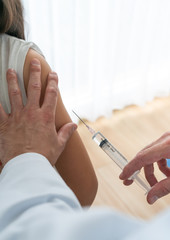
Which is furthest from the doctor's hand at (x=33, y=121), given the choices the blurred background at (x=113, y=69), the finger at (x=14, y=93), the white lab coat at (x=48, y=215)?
the blurred background at (x=113, y=69)

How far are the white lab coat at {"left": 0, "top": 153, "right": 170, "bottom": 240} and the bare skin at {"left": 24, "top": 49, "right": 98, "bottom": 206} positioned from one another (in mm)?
291

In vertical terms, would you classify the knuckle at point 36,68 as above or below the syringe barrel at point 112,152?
above

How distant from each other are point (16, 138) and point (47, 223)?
1.78 feet

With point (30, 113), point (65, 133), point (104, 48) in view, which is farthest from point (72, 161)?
point (104, 48)

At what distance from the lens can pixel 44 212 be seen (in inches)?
17.1

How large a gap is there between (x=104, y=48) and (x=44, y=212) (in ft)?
6.04

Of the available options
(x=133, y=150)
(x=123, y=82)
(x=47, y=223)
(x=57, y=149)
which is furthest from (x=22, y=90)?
(x=123, y=82)

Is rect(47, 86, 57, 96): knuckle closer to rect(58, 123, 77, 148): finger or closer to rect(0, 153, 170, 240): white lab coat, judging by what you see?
rect(58, 123, 77, 148): finger

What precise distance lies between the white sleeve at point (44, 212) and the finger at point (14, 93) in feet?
0.80

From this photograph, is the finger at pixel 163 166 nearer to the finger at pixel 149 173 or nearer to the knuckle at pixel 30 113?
the finger at pixel 149 173

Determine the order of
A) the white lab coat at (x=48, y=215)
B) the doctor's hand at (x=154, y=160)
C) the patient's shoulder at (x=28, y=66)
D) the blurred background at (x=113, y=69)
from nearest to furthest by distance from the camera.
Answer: the white lab coat at (x=48, y=215), the doctor's hand at (x=154, y=160), the patient's shoulder at (x=28, y=66), the blurred background at (x=113, y=69)

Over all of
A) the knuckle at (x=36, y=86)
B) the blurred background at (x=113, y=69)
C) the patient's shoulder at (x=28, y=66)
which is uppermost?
the patient's shoulder at (x=28, y=66)

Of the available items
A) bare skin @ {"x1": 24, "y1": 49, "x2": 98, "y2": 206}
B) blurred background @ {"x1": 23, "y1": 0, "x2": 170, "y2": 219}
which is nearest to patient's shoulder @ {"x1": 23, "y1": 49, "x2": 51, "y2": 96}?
bare skin @ {"x1": 24, "y1": 49, "x2": 98, "y2": 206}

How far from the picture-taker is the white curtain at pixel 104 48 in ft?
6.11
